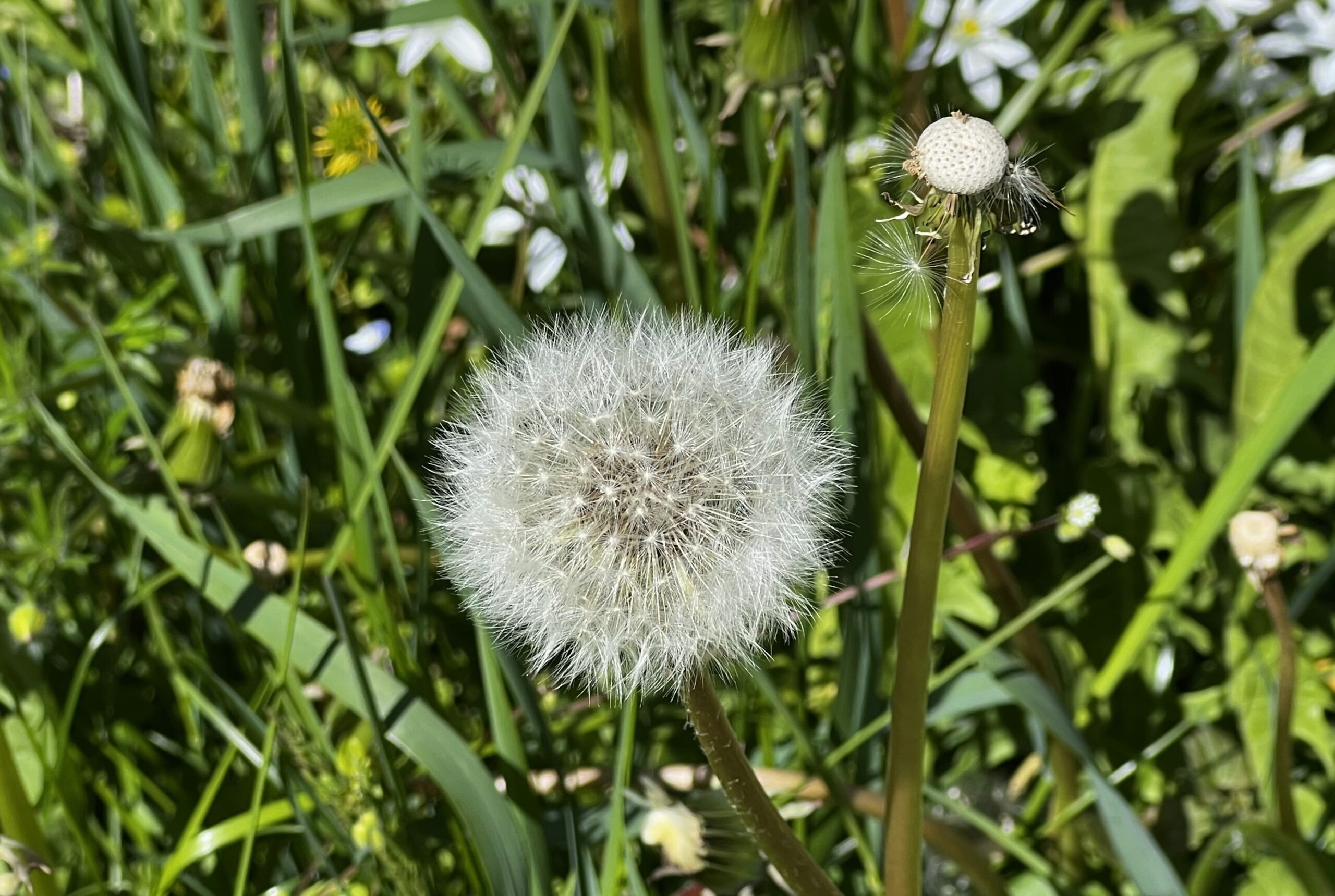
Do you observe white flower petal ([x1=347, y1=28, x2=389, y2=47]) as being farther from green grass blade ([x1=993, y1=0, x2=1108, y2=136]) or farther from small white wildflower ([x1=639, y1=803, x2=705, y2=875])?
small white wildflower ([x1=639, y1=803, x2=705, y2=875])

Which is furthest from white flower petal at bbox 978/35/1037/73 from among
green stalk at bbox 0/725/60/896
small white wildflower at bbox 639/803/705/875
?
green stalk at bbox 0/725/60/896

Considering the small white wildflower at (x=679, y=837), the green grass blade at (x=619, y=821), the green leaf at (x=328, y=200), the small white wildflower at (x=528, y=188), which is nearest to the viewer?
the green grass blade at (x=619, y=821)

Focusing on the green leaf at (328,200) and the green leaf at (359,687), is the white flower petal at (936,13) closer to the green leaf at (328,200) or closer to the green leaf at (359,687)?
the green leaf at (328,200)

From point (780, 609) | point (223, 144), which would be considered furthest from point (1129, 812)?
point (223, 144)

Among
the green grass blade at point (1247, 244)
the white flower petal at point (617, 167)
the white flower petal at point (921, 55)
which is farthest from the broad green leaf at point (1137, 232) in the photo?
the white flower petal at point (617, 167)

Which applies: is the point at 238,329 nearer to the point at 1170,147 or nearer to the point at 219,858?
the point at 219,858

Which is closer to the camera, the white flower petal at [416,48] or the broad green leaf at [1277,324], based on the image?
the broad green leaf at [1277,324]

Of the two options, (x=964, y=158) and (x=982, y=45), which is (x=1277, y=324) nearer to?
(x=982, y=45)
